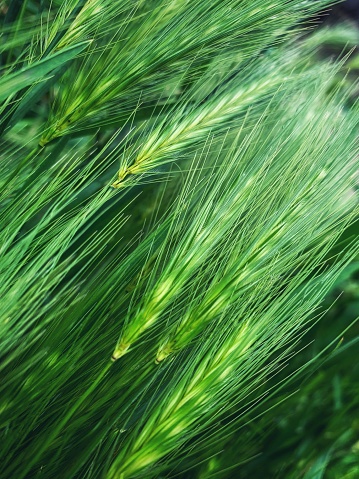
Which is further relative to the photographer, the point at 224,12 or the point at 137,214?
the point at 137,214

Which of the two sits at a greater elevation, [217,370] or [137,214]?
[137,214]

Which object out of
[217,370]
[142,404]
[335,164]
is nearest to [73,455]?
[142,404]

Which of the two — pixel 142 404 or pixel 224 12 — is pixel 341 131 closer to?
pixel 224 12

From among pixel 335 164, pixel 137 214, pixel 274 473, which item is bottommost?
pixel 274 473

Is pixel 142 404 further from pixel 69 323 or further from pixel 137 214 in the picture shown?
pixel 137 214

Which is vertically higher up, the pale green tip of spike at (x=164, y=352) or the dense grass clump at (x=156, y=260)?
the dense grass clump at (x=156, y=260)

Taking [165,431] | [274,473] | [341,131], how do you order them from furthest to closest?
[274,473] → [341,131] → [165,431]

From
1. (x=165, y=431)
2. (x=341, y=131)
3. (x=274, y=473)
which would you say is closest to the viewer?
(x=165, y=431)

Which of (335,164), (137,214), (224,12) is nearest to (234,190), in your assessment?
(335,164)

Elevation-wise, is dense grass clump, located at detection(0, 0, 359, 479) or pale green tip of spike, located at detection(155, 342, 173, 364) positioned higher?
dense grass clump, located at detection(0, 0, 359, 479)
